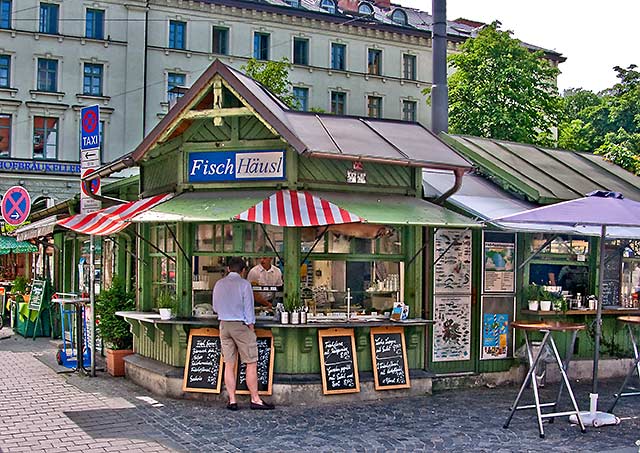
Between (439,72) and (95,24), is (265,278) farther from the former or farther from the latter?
(95,24)

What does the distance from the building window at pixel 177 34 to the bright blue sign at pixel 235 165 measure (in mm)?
30864

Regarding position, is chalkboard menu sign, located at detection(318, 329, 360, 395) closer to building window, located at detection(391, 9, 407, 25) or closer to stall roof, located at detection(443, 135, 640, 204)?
stall roof, located at detection(443, 135, 640, 204)

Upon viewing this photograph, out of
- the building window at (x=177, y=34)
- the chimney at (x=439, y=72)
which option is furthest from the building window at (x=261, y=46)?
the chimney at (x=439, y=72)

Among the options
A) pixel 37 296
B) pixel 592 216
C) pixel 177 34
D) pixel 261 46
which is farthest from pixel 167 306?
pixel 261 46

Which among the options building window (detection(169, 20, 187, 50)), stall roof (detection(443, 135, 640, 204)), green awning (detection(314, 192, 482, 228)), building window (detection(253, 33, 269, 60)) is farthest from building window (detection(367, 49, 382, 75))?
green awning (detection(314, 192, 482, 228))

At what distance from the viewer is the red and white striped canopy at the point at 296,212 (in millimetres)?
8617

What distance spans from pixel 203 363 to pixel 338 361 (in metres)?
1.69

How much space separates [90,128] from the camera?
10945mm

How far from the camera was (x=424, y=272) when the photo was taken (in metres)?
10.4

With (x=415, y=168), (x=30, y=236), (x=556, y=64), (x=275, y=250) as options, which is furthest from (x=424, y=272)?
(x=556, y=64)

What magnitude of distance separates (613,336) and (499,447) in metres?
5.32

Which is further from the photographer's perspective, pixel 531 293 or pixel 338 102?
pixel 338 102

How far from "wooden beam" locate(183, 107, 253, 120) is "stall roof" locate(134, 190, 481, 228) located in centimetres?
99

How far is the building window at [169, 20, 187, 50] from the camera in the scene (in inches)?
1539
